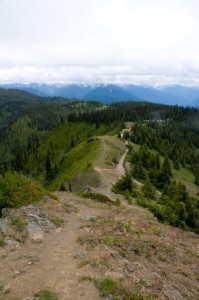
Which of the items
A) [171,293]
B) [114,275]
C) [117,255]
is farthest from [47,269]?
[171,293]

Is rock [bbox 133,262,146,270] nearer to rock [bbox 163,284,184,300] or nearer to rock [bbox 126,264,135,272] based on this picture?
rock [bbox 126,264,135,272]

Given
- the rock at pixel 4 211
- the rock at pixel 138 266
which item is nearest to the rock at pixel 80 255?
the rock at pixel 138 266

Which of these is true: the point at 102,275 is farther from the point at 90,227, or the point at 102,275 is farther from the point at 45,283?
the point at 90,227

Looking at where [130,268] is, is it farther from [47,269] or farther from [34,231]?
[34,231]

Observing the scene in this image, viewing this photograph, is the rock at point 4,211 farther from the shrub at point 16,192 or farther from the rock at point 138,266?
the rock at point 138,266

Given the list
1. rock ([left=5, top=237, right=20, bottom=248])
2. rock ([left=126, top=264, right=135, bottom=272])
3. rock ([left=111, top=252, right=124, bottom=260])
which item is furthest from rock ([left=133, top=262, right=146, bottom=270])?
rock ([left=5, top=237, right=20, bottom=248])

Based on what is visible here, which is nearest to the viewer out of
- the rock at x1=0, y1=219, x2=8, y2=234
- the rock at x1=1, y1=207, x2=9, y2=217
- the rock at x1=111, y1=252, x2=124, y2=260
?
the rock at x1=111, y1=252, x2=124, y2=260

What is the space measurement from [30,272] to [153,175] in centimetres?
7862

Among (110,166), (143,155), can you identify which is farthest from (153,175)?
(143,155)

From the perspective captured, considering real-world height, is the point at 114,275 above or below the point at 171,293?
above

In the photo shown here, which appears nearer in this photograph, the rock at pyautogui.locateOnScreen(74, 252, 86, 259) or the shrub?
the rock at pyautogui.locateOnScreen(74, 252, 86, 259)

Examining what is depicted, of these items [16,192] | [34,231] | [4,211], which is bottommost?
[4,211]

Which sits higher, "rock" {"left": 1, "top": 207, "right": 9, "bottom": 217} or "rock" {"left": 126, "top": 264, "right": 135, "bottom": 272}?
"rock" {"left": 126, "top": 264, "right": 135, "bottom": 272}

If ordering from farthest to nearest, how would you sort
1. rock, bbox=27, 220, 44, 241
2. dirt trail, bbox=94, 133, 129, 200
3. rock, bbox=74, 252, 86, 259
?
dirt trail, bbox=94, 133, 129, 200 → rock, bbox=27, 220, 44, 241 → rock, bbox=74, 252, 86, 259
